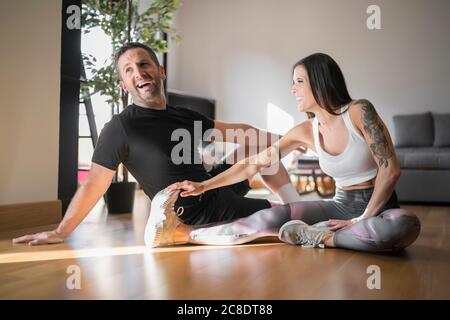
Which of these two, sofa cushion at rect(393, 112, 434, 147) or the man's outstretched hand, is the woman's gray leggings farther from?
sofa cushion at rect(393, 112, 434, 147)

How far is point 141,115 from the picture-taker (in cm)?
166

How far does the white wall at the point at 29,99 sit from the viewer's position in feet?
6.50

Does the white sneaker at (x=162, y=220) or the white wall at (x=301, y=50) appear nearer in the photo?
the white sneaker at (x=162, y=220)

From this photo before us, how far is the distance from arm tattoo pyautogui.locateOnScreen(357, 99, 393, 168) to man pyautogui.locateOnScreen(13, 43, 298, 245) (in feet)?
1.86

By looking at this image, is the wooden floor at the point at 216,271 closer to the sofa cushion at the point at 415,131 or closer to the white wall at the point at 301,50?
the sofa cushion at the point at 415,131

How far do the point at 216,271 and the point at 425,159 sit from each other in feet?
10.3

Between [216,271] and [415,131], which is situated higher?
[415,131]

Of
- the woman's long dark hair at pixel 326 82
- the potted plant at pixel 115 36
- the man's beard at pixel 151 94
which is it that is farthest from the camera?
the potted plant at pixel 115 36

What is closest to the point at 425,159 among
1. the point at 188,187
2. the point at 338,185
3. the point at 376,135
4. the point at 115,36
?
the point at 338,185

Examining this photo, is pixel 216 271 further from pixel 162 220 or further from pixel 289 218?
pixel 289 218

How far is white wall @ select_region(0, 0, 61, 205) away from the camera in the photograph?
1981 mm

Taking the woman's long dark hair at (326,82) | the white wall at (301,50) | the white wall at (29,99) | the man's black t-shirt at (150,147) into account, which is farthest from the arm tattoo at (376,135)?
the white wall at (301,50)

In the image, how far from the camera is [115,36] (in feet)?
9.16

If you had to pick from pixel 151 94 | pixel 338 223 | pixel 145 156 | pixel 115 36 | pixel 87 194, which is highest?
pixel 115 36
